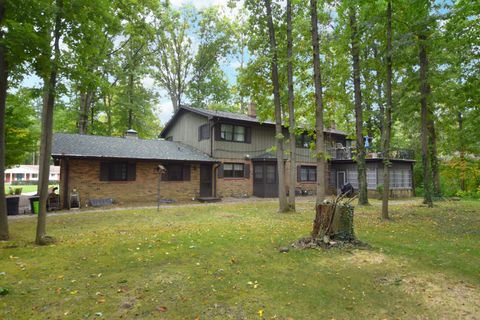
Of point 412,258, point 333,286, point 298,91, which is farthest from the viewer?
point 298,91

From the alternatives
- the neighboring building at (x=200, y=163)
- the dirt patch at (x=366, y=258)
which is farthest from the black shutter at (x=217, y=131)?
the dirt patch at (x=366, y=258)

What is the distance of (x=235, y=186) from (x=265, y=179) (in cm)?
248

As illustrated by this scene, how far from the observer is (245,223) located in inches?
398

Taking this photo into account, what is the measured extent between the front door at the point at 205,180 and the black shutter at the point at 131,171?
14.8 ft

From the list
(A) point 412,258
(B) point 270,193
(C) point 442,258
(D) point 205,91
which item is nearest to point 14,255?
(A) point 412,258

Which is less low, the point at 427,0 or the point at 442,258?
the point at 427,0

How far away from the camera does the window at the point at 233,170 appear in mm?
20859

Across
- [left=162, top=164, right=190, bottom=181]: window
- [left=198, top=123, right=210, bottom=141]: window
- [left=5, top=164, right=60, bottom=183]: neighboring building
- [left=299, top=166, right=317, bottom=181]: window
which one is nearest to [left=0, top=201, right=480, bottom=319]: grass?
[left=162, top=164, right=190, bottom=181]: window

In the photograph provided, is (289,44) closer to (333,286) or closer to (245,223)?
(245,223)

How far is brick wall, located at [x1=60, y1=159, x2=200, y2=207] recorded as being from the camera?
15.6 m

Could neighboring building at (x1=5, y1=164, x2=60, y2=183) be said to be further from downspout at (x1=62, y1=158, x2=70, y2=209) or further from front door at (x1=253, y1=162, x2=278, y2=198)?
front door at (x1=253, y1=162, x2=278, y2=198)

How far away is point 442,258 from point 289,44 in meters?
10.7

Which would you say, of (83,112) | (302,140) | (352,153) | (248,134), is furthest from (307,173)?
(83,112)

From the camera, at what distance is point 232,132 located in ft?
70.1
